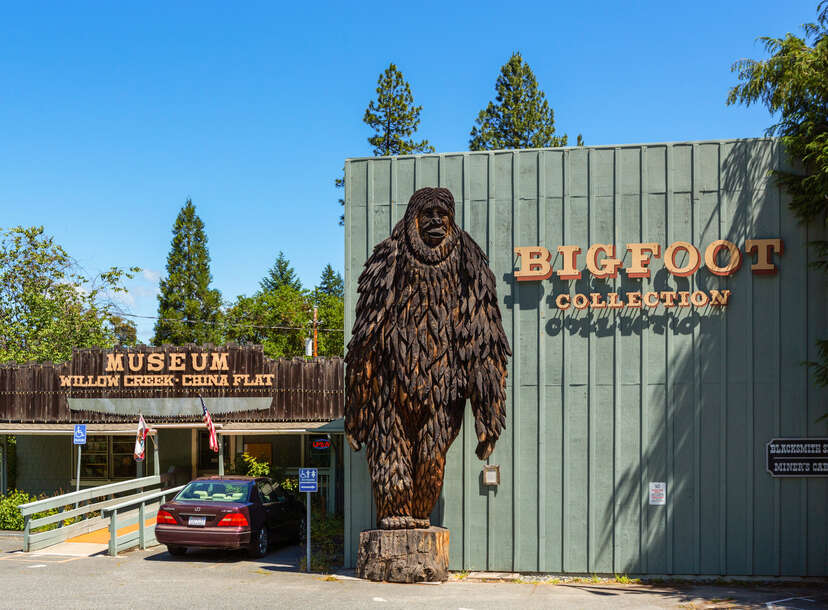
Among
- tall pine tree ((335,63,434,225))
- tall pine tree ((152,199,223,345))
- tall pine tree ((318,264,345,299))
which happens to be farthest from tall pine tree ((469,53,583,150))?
tall pine tree ((318,264,345,299))

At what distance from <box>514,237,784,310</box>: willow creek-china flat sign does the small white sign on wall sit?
2.94 m

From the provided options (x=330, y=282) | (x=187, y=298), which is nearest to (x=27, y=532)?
(x=187, y=298)

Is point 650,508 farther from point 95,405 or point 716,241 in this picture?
point 95,405

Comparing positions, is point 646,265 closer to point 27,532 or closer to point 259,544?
point 259,544

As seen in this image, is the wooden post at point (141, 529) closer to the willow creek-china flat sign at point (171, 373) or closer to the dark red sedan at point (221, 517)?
the dark red sedan at point (221, 517)

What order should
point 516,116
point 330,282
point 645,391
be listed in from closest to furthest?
point 645,391 < point 516,116 < point 330,282

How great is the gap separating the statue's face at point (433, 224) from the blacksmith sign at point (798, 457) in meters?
6.31

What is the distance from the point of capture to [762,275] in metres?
13.3

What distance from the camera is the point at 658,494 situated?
43.5ft

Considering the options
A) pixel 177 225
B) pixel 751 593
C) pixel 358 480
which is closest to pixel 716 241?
pixel 751 593

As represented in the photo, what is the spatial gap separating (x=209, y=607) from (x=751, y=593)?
25.5 feet

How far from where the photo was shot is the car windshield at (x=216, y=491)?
14922 millimetres

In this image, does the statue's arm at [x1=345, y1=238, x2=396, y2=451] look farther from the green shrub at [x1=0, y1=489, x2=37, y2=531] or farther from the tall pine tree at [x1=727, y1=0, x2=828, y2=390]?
the green shrub at [x1=0, y1=489, x2=37, y2=531]

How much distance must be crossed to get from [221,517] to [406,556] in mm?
3799
